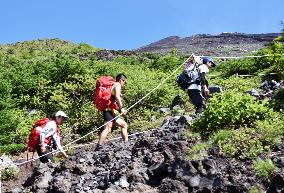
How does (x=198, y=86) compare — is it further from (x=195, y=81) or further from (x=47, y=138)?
(x=47, y=138)

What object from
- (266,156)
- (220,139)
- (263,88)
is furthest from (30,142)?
(263,88)

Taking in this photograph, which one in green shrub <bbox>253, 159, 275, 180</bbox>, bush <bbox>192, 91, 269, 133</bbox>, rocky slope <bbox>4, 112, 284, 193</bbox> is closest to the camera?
green shrub <bbox>253, 159, 275, 180</bbox>

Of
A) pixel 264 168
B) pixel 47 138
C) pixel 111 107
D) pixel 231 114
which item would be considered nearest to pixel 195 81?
pixel 111 107

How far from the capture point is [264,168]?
679 centimetres

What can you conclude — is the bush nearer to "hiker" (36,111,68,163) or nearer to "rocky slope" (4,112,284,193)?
"rocky slope" (4,112,284,193)

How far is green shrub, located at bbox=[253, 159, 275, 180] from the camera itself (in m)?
6.70

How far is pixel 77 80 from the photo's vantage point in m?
17.5

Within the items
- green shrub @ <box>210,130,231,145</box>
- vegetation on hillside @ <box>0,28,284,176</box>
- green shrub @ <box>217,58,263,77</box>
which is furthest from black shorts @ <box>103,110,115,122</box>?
green shrub @ <box>217,58,263,77</box>

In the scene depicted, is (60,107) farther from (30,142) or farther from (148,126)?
(30,142)

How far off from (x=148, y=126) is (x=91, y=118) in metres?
2.51

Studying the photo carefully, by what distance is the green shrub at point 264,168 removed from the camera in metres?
6.70

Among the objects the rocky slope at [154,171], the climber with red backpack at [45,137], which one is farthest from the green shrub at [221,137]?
the climber with red backpack at [45,137]

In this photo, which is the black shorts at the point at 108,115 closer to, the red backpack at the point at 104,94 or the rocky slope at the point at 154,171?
the red backpack at the point at 104,94

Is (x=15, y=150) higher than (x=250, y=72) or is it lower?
lower
